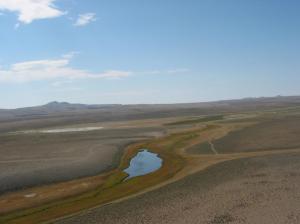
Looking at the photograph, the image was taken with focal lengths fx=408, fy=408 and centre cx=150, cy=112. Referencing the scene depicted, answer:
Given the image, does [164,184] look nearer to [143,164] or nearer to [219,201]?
[219,201]

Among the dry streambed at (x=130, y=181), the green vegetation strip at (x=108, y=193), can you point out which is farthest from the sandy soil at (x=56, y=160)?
the green vegetation strip at (x=108, y=193)

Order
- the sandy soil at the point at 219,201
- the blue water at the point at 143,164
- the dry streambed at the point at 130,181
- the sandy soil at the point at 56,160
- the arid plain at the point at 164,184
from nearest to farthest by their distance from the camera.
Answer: the sandy soil at the point at 219,201 → the arid plain at the point at 164,184 → the dry streambed at the point at 130,181 → the sandy soil at the point at 56,160 → the blue water at the point at 143,164

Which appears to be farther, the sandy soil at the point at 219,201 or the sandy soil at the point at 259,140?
the sandy soil at the point at 259,140

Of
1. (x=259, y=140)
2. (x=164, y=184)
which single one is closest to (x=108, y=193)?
(x=164, y=184)

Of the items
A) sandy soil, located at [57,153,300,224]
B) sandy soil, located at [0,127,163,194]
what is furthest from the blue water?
sandy soil, located at [57,153,300,224]

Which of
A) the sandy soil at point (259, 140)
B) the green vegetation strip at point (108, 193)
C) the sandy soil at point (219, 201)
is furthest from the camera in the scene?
the sandy soil at point (259, 140)

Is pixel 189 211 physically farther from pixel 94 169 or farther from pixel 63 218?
pixel 94 169

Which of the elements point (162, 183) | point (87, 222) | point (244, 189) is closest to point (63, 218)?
point (87, 222)

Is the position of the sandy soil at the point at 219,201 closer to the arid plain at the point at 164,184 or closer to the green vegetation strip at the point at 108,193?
the arid plain at the point at 164,184
